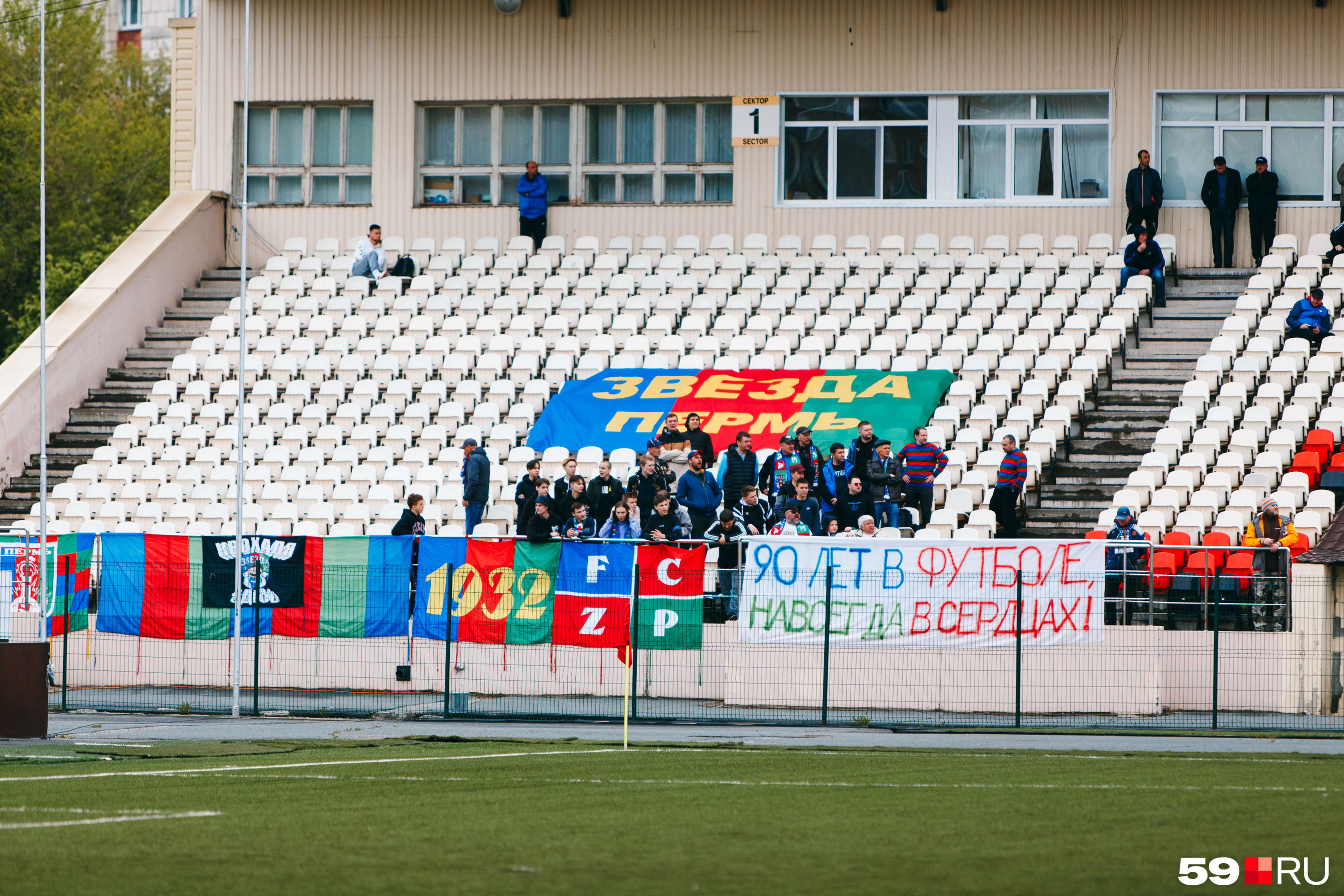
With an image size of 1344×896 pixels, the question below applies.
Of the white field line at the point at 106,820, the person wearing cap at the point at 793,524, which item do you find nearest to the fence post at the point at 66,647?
the person wearing cap at the point at 793,524

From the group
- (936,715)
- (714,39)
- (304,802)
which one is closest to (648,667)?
(936,715)

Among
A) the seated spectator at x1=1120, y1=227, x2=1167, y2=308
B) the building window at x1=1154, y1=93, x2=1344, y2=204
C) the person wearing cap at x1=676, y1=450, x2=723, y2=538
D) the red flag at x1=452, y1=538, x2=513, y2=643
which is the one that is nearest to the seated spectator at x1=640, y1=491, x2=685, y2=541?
the person wearing cap at x1=676, y1=450, x2=723, y2=538

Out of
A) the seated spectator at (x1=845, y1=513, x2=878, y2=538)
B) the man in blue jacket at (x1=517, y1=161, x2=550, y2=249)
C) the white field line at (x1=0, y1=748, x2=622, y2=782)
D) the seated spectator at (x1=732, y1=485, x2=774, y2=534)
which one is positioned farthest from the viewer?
the man in blue jacket at (x1=517, y1=161, x2=550, y2=249)

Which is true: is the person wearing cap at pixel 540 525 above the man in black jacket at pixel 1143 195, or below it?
below

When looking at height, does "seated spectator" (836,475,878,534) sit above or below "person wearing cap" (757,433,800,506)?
below

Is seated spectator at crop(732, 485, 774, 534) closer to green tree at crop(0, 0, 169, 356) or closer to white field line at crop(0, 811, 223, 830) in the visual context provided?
white field line at crop(0, 811, 223, 830)

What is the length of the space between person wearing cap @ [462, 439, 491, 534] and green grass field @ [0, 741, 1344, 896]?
9.15 meters

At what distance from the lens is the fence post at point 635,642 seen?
62.2 ft

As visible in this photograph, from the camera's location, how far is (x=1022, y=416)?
25.0m

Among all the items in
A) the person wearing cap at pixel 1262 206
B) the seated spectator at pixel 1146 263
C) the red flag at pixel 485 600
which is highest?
the person wearing cap at pixel 1262 206

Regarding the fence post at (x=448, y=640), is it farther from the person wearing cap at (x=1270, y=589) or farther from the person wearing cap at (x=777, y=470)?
the person wearing cap at (x=1270, y=589)

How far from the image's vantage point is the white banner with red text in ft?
61.6

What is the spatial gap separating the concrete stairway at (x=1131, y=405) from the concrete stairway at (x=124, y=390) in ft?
50.0

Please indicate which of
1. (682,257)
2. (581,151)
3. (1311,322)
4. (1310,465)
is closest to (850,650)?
(1310,465)
